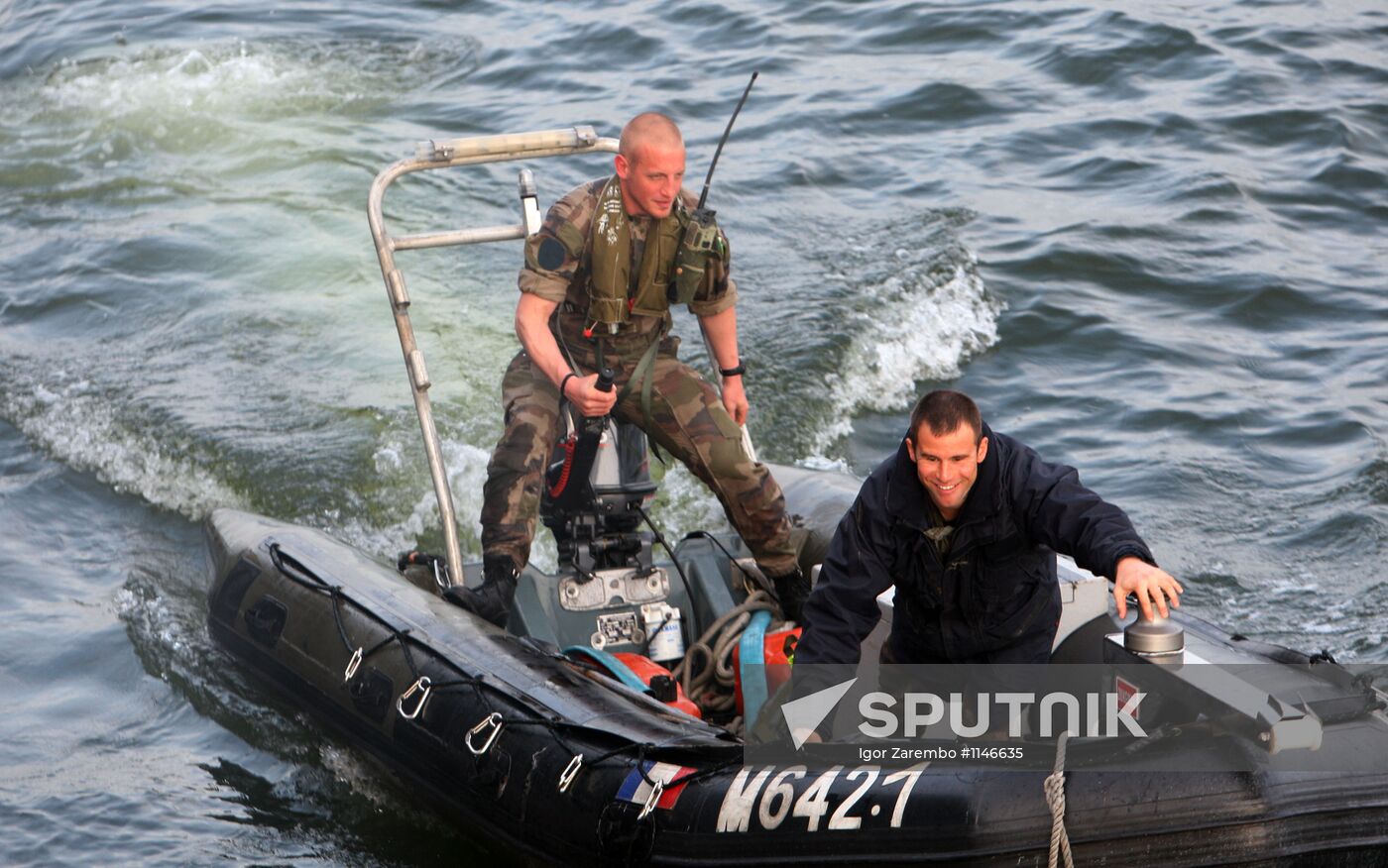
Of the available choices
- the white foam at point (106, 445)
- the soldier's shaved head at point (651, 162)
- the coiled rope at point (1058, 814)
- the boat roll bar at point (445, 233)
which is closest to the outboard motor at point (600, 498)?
the boat roll bar at point (445, 233)

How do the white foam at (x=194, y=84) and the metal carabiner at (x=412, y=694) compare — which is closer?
the metal carabiner at (x=412, y=694)

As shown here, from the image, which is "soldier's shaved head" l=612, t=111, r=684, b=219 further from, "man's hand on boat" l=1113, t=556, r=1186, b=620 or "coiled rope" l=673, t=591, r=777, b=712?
"man's hand on boat" l=1113, t=556, r=1186, b=620

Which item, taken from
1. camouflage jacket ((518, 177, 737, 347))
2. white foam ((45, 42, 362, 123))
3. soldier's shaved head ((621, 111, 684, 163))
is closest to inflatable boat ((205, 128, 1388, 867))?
camouflage jacket ((518, 177, 737, 347))

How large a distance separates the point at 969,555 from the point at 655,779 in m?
0.83

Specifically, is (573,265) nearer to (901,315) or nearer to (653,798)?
(653,798)

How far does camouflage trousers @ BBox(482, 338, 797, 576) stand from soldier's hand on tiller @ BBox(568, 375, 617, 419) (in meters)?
0.27

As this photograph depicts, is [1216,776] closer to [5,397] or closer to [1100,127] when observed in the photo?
[5,397]

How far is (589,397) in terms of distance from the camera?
4379 millimetres

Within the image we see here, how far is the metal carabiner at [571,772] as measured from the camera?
12.4 ft

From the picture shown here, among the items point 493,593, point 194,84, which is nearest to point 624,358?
point 493,593

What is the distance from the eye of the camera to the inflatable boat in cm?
308

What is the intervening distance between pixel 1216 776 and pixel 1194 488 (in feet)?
11.6

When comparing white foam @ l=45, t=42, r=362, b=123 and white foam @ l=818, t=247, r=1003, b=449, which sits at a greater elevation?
white foam @ l=45, t=42, r=362, b=123

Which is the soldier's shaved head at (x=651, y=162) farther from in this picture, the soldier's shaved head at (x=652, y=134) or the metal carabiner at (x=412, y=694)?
the metal carabiner at (x=412, y=694)
